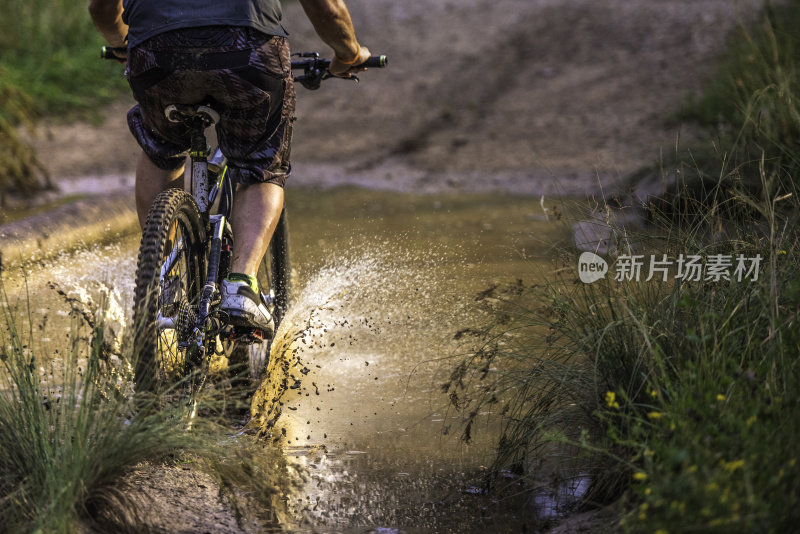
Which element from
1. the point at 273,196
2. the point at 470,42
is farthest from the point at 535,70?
the point at 273,196

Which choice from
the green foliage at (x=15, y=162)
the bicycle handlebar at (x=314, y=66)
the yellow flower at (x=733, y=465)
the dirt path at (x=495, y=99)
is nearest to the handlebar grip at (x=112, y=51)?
the bicycle handlebar at (x=314, y=66)

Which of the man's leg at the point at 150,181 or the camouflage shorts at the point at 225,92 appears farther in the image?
the man's leg at the point at 150,181

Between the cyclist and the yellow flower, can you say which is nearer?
the yellow flower

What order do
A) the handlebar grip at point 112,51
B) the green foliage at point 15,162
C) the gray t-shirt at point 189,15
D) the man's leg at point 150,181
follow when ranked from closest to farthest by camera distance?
the gray t-shirt at point 189,15, the man's leg at point 150,181, the handlebar grip at point 112,51, the green foliage at point 15,162

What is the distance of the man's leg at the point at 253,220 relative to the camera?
322 centimetres

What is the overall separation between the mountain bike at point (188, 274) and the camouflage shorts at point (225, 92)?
67 millimetres

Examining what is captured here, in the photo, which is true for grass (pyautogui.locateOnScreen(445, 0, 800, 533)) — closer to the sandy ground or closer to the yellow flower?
→ the yellow flower

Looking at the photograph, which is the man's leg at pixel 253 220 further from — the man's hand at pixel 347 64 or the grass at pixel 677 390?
the grass at pixel 677 390

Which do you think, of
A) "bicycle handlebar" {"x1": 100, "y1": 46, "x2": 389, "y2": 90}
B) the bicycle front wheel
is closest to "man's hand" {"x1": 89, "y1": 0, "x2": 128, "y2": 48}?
"bicycle handlebar" {"x1": 100, "y1": 46, "x2": 389, "y2": 90}

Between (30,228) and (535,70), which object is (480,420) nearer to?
(30,228)

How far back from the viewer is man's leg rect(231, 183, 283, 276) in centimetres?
322

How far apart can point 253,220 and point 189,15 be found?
68cm

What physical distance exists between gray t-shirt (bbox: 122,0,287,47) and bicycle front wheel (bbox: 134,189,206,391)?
49 centimetres

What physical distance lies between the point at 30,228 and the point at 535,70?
5964 mm
